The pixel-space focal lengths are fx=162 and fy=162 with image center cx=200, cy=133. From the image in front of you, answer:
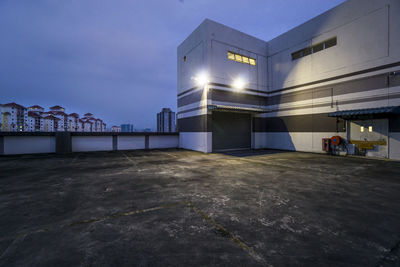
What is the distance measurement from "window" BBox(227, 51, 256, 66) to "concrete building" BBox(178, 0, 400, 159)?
0.04 meters

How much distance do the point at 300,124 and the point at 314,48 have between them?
719 cm

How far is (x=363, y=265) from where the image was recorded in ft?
7.43

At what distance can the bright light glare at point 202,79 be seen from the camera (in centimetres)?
1545

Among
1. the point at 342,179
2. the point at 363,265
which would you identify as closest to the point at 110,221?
the point at 363,265

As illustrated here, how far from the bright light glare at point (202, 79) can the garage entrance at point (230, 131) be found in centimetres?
308

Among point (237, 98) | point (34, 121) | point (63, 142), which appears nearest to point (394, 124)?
point (237, 98)

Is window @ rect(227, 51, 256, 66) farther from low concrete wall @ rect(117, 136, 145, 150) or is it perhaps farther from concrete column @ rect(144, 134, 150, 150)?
low concrete wall @ rect(117, 136, 145, 150)

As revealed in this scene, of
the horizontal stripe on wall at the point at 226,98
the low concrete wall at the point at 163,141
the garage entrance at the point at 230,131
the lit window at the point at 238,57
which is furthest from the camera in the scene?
the low concrete wall at the point at 163,141

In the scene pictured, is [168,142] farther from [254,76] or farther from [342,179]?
[342,179]

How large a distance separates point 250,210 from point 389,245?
7.51 ft

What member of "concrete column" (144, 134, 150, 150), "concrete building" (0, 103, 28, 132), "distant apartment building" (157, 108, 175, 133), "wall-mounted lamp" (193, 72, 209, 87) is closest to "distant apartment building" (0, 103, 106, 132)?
"concrete building" (0, 103, 28, 132)

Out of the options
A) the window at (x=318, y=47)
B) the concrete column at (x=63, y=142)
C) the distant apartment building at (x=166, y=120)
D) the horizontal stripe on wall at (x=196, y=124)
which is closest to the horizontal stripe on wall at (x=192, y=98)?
the horizontal stripe on wall at (x=196, y=124)

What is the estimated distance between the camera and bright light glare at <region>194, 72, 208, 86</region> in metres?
15.5

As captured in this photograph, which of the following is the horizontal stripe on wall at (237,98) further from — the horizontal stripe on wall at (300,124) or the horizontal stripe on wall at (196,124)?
the horizontal stripe on wall at (196,124)
